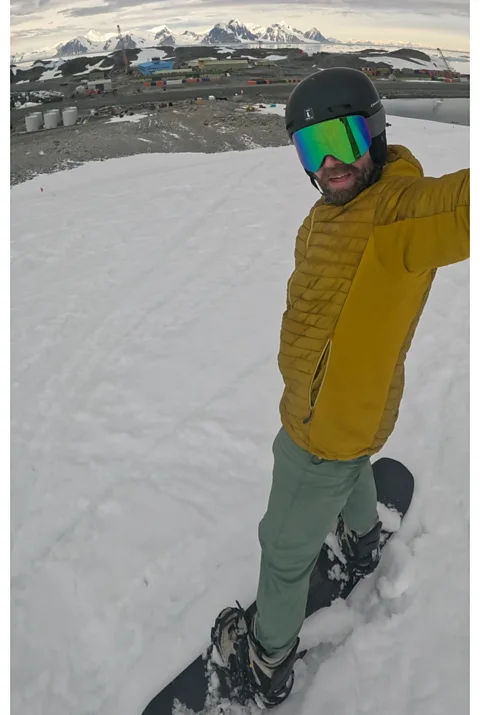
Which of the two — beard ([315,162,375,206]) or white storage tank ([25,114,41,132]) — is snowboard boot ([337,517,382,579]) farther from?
white storage tank ([25,114,41,132])

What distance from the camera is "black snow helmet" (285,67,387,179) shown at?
134cm

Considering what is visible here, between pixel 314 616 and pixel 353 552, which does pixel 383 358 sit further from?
pixel 314 616

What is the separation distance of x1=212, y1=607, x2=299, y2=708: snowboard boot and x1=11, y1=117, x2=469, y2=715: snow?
117mm

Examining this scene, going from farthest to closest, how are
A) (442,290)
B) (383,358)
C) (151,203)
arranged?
(151,203) < (442,290) < (383,358)

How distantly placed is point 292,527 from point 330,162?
113cm

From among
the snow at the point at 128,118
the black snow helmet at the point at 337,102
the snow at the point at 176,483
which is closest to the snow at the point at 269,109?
the snow at the point at 128,118

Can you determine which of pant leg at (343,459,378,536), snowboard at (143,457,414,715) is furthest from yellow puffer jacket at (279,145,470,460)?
snowboard at (143,457,414,715)

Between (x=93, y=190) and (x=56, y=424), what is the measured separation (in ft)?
18.9

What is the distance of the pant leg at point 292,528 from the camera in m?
1.47

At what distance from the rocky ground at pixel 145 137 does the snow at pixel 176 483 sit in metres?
5.99

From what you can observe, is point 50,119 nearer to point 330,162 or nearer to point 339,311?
point 330,162

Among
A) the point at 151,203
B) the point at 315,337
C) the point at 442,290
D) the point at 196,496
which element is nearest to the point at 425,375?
the point at 442,290

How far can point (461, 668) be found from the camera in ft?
5.52

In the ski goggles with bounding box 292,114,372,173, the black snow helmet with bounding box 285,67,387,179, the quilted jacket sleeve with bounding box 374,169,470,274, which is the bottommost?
the quilted jacket sleeve with bounding box 374,169,470,274
